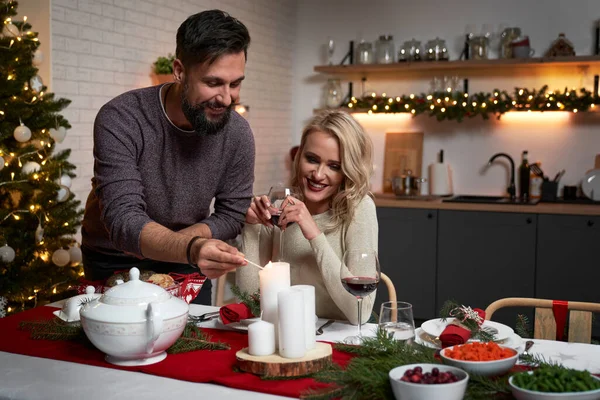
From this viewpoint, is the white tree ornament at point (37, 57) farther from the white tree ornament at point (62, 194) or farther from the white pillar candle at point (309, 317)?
the white pillar candle at point (309, 317)

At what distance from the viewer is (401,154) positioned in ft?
18.1

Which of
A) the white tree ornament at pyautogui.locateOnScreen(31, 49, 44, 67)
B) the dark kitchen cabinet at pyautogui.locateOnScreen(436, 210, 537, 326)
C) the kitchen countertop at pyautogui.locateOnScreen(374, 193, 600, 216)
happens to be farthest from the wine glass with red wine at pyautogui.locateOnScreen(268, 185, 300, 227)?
the kitchen countertop at pyautogui.locateOnScreen(374, 193, 600, 216)

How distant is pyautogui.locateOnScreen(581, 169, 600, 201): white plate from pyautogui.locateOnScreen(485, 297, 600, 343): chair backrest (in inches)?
115

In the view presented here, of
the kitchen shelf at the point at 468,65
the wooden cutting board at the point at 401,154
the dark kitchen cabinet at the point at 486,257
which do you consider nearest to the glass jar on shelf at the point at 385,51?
the kitchen shelf at the point at 468,65

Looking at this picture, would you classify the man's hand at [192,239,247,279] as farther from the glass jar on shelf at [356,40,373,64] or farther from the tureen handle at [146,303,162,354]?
the glass jar on shelf at [356,40,373,64]

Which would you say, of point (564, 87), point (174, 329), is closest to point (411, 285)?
point (564, 87)

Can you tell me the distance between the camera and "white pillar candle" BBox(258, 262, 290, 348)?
166cm

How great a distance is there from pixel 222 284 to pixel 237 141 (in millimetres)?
775

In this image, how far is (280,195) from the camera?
2.02 meters

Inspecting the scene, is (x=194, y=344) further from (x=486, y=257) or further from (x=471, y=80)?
(x=471, y=80)

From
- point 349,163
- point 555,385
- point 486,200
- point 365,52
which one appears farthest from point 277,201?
point 365,52

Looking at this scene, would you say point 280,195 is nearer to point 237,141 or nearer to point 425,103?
point 237,141

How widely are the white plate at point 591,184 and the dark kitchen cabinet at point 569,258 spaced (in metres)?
0.48

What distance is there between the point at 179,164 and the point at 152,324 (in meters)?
0.89
